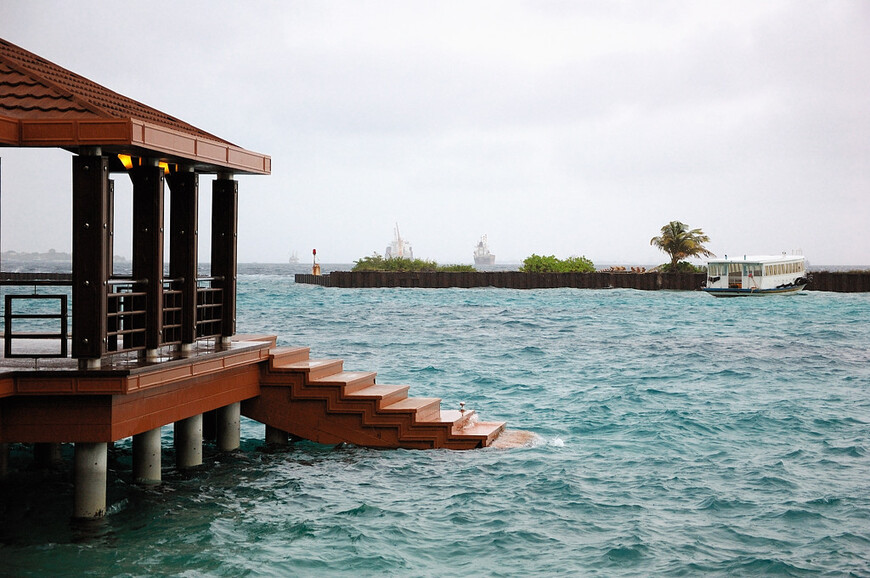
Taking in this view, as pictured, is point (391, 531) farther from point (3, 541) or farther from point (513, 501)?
point (3, 541)

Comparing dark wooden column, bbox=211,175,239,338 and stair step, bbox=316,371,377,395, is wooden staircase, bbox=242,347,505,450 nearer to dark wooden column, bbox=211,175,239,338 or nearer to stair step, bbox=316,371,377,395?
stair step, bbox=316,371,377,395

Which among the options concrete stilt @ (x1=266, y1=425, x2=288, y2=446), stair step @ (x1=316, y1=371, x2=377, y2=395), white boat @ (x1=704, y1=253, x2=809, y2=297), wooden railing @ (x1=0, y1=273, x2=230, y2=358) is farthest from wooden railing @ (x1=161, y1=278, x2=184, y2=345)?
white boat @ (x1=704, y1=253, x2=809, y2=297)

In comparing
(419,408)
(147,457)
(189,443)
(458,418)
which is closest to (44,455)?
(189,443)

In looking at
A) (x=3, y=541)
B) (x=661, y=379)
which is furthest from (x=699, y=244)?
(x=3, y=541)

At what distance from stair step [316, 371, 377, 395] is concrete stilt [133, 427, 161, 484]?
2.69m

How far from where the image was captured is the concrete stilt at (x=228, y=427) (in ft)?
43.8

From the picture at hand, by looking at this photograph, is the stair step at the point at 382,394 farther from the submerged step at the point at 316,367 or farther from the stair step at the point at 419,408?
the submerged step at the point at 316,367

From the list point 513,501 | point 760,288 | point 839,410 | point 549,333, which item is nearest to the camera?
point 513,501

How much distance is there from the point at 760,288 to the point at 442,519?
6092 cm

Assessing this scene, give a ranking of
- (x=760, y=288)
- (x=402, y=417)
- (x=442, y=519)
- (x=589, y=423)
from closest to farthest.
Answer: (x=442, y=519) → (x=402, y=417) → (x=589, y=423) → (x=760, y=288)

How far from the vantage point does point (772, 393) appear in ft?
70.6

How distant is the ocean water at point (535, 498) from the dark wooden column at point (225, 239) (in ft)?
7.53

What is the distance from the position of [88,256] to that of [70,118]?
1475 millimetres

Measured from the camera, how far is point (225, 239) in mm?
13328
